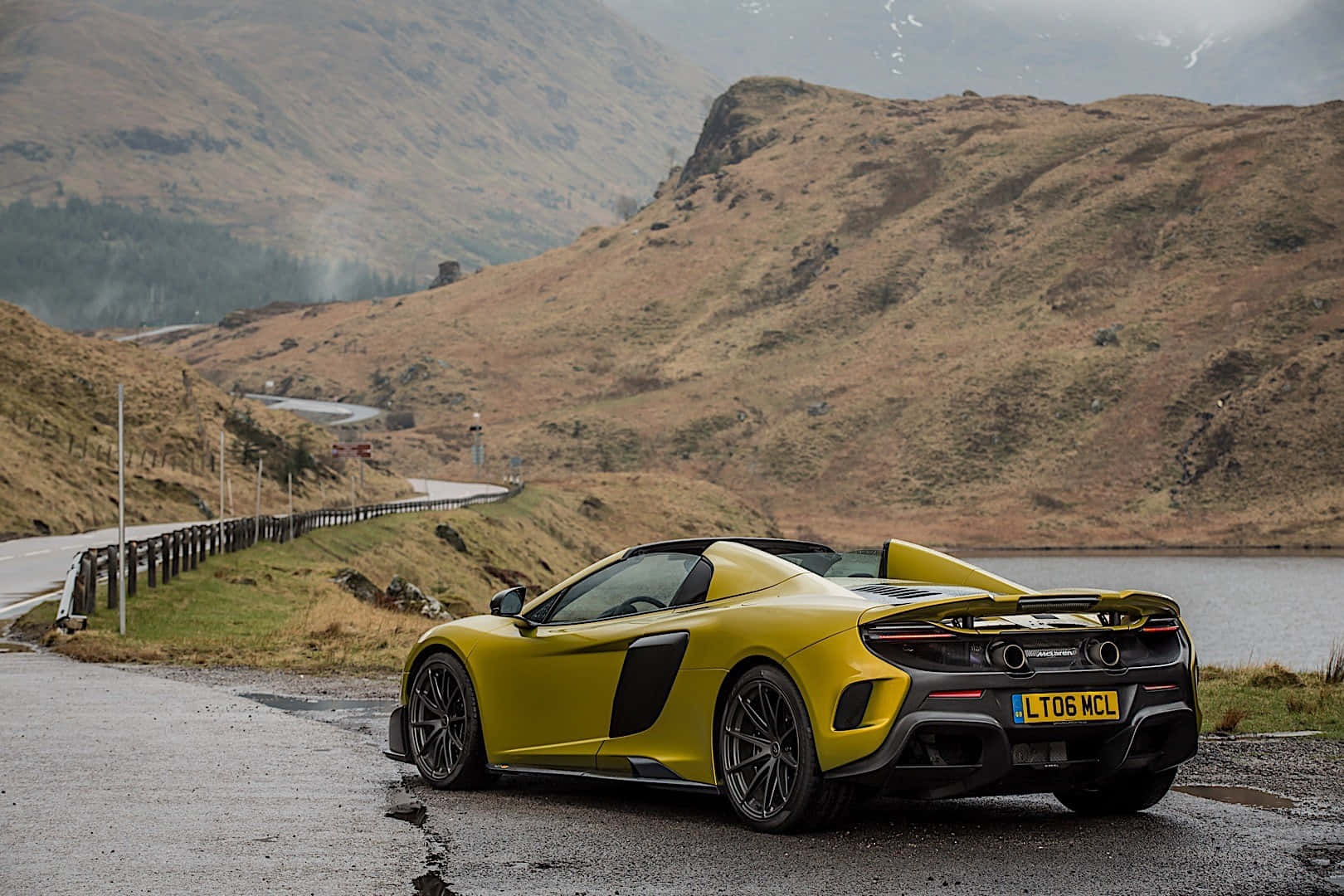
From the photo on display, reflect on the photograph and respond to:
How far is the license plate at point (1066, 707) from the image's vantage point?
25.0 feet

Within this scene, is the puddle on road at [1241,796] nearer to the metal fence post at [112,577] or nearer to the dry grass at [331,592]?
the dry grass at [331,592]

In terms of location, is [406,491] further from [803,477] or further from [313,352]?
[313,352]

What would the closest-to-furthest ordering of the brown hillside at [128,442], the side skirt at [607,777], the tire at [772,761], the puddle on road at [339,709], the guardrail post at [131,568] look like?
the tire at [772,761], the side skirt at [607,777], the puddle on road at [339,709], the guardrail post at [131,568], the brown hillside at [128,442]

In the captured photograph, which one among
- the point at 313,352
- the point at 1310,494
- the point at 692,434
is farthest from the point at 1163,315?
the point at 313,352

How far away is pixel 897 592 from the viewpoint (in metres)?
8.15

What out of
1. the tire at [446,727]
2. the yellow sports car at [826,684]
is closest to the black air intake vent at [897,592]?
the yellow sports car at [826,684]

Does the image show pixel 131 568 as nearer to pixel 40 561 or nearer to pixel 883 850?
pixel 40 561

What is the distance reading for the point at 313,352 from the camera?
193m

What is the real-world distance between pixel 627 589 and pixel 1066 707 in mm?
2739

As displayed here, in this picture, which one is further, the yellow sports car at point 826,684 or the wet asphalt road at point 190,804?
the yellow sports car at point 826,684

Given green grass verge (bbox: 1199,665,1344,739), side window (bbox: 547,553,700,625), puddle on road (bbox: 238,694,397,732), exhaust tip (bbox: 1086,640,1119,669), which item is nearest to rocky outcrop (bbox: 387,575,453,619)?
puddle on road (bbox: 238,694,397,732)

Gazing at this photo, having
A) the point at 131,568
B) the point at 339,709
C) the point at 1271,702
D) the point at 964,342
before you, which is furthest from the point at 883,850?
the point at 964,342

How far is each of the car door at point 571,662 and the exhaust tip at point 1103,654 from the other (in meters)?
2.32

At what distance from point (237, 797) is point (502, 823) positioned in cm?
177
